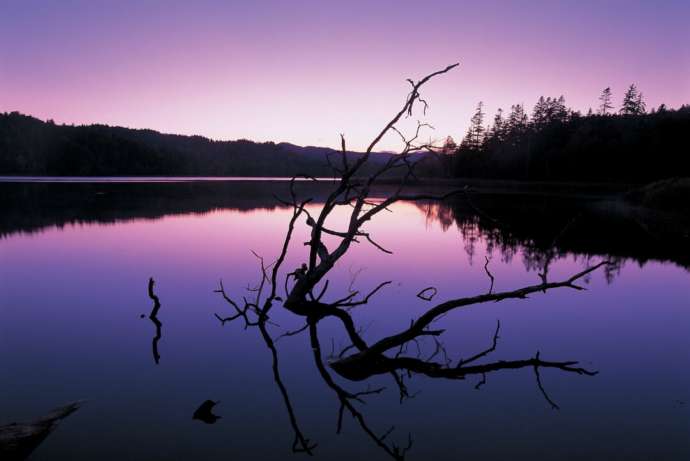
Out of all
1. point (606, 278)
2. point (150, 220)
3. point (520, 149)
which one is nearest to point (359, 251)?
point (606, 278)

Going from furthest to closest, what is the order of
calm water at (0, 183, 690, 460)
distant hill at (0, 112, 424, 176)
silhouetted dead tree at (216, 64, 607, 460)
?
distant hill at (0, 112, 424, 176), silhouetted dead tree at (216, 64, 607, 460), calm water at (0, 183, 690, 460)

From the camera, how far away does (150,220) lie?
23094 millimetres

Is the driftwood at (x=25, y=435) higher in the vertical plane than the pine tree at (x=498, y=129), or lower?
lower

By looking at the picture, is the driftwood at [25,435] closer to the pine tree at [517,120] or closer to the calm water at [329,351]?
the calm water at [329,351]

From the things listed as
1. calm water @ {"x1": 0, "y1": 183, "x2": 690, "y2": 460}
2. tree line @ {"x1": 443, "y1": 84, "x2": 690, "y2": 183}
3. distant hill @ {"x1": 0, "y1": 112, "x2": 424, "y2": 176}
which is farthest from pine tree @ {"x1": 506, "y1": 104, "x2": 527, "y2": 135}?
calm water @ {"x1": 0, "y1": 183, "x2": 690, "y2": 460}

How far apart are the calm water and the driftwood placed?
5.2 inches

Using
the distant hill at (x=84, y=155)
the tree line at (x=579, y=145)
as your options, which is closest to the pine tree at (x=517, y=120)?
the tree line at (x=579, y=145)

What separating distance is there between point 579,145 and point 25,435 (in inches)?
2919

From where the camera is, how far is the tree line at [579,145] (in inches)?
2234

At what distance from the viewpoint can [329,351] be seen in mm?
6645

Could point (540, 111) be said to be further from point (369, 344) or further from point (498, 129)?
point (369, 344)

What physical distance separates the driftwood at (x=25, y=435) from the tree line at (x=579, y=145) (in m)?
54.0

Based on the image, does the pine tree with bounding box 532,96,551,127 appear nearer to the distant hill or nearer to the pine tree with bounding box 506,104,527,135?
the pine tree with bounding box 506,104,527,135

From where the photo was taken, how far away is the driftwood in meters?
3.88
